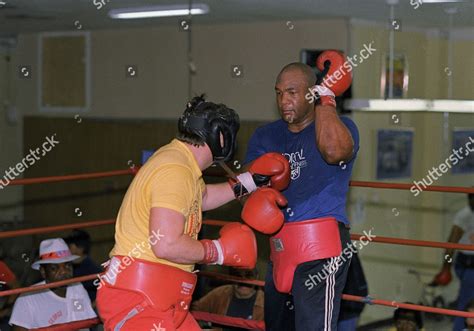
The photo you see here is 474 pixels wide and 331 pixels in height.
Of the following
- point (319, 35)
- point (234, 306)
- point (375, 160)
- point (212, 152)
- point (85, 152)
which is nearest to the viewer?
point (212, 152)

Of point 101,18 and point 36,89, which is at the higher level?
point 101,18

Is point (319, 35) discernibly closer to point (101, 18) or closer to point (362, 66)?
point (362, 66)

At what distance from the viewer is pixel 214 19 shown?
5531 mm

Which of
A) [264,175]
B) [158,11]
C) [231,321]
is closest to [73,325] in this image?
[231,321]

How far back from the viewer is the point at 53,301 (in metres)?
3.67

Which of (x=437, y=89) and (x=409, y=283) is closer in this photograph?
(x=437, y=89)

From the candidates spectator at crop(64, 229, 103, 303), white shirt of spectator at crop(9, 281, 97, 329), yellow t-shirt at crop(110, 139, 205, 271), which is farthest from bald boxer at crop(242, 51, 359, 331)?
spectator at crop(64, 229, 103, 303)

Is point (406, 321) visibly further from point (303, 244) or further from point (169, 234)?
point (169, 234)

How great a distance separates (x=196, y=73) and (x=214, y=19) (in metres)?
0.41

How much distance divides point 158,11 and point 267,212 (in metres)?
3.33

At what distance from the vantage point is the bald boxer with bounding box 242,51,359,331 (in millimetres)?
2434

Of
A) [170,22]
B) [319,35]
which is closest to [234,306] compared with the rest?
A: [319,35]

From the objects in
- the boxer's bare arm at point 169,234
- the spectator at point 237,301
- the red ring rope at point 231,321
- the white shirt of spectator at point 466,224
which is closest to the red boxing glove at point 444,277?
Answer: the white shirt of spectator at point 466,224

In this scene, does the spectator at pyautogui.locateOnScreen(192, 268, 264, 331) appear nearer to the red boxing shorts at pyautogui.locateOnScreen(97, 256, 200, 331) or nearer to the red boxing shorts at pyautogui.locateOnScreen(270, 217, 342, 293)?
the red boxing shorts at pyautogui.locateOnScreen(270, 217, 342, 293)
